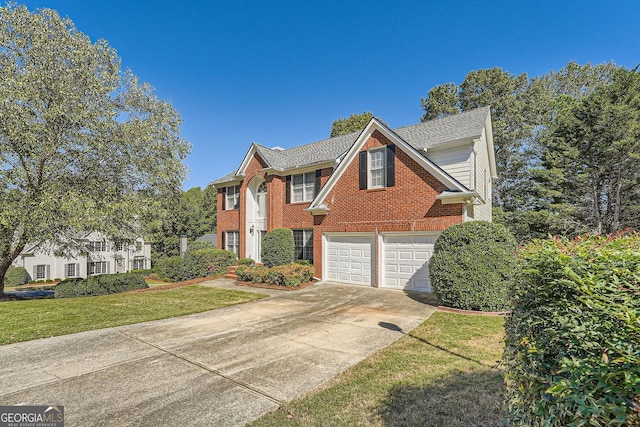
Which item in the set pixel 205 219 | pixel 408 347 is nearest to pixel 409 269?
pixel 408 347

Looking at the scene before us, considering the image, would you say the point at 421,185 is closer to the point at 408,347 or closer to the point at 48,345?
the point at 408,347

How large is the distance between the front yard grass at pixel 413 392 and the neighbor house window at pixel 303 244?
33.3 ft

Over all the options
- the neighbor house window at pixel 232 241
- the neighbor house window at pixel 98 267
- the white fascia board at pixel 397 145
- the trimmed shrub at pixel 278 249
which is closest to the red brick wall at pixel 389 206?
the white fascia board at pixel 397 145

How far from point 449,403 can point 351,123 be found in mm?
31888

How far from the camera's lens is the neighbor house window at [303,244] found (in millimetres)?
15953

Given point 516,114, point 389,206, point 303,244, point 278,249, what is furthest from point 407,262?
point 516,114

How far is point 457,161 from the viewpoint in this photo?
13.0 metres

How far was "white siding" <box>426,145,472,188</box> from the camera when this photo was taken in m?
12.7

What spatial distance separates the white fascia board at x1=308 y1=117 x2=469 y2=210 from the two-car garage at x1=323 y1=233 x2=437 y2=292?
1990 mm

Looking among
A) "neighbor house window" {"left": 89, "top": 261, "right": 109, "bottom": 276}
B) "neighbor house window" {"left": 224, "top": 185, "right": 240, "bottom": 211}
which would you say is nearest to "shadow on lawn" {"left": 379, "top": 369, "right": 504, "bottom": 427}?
"neighbor house window" {"left": 224, "top": 185, "right": 240, "bottom": 211}

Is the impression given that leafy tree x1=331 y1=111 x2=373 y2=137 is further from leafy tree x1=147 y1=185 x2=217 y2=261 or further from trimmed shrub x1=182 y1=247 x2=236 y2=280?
leafy tree x1=147 y1=185 x2=217 y2=261

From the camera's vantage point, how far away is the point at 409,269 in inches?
468

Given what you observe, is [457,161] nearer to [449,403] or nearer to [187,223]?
[449,403]

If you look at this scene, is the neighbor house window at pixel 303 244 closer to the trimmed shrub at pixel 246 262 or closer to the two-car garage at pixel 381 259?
the two-car garage at pixel 381 259
